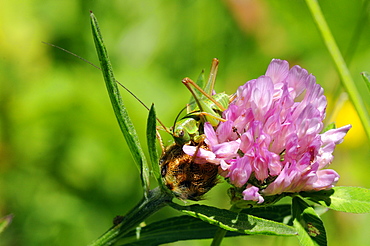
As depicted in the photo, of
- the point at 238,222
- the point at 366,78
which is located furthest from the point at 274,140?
the point at 366,78

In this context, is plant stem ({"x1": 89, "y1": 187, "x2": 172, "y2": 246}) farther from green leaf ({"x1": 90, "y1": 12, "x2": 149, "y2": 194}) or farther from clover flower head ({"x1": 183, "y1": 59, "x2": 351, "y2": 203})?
clover flower head ({"x1": 183, "y1": 59, "x2": 351, "y2": 203})

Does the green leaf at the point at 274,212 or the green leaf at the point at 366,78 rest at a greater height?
the green leaf at the point at 366,78

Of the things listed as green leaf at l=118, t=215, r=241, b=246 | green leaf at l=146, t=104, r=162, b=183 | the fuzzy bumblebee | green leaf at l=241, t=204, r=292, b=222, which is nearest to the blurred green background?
green leaf at l=241, t=204, r=292, b=222

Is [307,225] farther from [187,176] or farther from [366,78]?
[366,78]

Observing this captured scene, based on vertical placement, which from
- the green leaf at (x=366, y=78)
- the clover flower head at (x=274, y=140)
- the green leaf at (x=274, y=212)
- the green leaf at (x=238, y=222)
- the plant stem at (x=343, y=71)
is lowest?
the green leaf at (x=238, y=222)

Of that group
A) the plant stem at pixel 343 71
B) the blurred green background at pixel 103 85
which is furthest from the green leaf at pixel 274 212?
the blurred green background at pixel 103 85

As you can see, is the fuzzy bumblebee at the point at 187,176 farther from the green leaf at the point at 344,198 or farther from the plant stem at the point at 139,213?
the green leaf at the point at 344,198

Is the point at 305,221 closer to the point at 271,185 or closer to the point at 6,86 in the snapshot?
the point at 271,185
